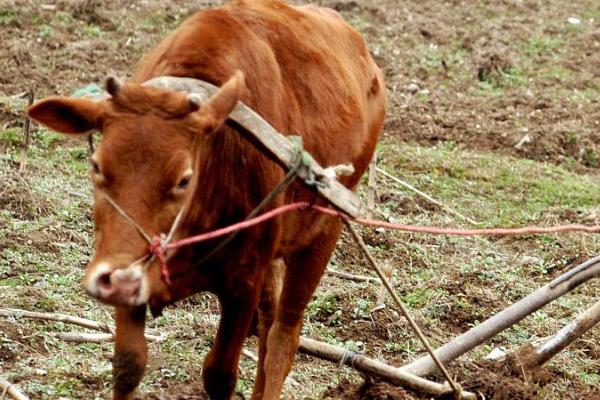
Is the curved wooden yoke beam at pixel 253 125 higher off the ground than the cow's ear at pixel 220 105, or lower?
lower

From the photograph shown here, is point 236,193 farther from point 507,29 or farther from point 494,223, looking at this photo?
point 507,29

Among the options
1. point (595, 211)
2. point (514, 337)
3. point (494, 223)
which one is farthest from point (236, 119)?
point (595, 211)

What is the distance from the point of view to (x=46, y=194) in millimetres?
8320

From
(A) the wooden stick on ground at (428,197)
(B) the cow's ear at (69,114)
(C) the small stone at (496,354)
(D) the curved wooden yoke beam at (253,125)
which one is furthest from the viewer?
(A) the wooden stick on ground at (428,197)

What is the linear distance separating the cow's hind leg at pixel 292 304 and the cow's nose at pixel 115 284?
6.35ft

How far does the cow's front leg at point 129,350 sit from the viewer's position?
15.6 ft

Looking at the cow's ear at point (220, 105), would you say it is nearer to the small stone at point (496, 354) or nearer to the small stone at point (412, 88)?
the small stone at point (496, 354)

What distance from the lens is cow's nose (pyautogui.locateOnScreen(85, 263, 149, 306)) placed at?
13.1 ft

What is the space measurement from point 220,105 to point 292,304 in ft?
6.60

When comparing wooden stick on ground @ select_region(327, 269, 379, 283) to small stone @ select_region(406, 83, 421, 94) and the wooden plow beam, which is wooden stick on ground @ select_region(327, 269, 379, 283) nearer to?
the wooden plow beam

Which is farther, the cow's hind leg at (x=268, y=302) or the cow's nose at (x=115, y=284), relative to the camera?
the cow's hind leg at (x=268, y=302)

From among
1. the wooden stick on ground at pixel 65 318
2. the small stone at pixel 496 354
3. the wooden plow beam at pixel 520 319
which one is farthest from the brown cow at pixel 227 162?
the small stone at pixel 496 354

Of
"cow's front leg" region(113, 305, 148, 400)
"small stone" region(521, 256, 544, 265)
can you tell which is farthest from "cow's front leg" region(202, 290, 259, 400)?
"small stone" region(521, 256, 544, 265)

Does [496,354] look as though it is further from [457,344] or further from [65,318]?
Answer: [65,318]
